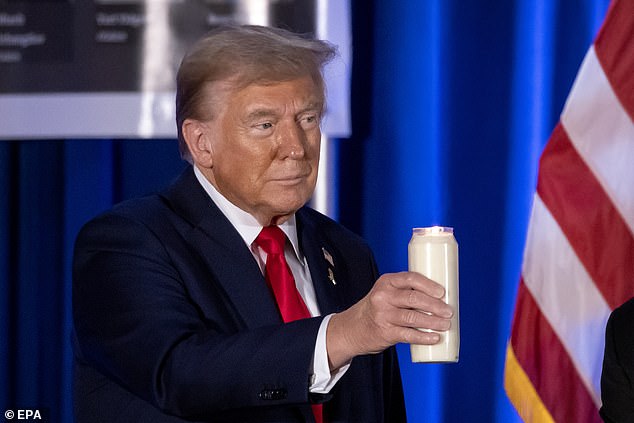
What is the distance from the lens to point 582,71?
298cm

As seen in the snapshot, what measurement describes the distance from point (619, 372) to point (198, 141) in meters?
0.91

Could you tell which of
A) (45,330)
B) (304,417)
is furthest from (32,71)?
(304,417)

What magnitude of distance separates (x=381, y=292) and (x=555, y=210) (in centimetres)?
148

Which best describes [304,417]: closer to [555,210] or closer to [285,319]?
[285,319]

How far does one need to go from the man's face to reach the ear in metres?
0.04

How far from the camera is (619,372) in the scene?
1.95 meters

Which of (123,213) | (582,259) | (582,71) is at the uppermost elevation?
(582,71)

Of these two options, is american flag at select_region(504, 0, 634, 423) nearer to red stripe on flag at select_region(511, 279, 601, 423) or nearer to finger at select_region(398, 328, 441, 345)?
red stripe on flag at select_region(511, 279, 601, 423)

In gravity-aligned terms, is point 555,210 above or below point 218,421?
above

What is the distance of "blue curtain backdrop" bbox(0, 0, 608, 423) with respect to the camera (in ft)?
10.9

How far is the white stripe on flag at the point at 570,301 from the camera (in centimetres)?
294

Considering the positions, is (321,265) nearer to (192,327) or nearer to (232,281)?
(232,281)

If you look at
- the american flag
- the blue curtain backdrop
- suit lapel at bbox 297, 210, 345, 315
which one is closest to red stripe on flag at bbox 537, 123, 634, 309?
Answer: the american flag

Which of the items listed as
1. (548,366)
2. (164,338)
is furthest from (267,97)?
(548,366)
